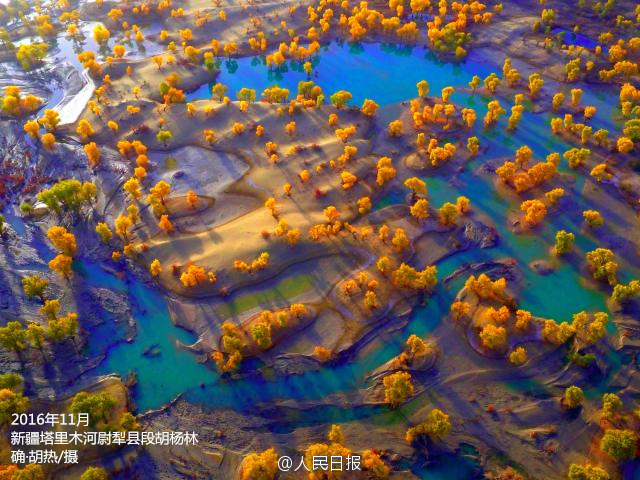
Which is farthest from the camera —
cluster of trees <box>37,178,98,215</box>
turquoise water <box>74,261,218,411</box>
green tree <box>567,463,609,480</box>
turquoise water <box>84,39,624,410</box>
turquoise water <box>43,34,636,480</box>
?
cluster of trees <box>37,178,98,215</box>

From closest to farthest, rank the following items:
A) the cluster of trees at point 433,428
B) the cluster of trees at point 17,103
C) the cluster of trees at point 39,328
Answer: the cluster of trees at point 433,428, the cluster of trees at point 39,328, the cluster of trees at point 17,103

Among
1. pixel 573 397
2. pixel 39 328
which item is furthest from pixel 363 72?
pixel 39 328

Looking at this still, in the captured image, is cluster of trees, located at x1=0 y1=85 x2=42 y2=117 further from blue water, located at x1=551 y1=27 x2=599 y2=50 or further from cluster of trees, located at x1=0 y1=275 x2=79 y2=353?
blue water, located at x1=551 y1=27 x2=599 y2=50

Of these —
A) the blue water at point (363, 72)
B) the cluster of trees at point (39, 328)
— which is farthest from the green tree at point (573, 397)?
the blue water at point (363, 72)

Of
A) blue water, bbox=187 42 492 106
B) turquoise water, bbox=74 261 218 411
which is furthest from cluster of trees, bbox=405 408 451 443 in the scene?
blue water, bbox=187 42 492 106

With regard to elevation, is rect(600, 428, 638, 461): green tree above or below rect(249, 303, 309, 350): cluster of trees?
below

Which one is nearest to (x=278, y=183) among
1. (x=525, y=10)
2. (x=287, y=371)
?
(x=287, y=371)

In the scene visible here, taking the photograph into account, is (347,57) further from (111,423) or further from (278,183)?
(111,423)

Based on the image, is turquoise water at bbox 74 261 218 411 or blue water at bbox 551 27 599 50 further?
blue water at bbox 551 27 599 50

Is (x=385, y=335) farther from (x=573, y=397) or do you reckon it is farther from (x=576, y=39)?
(x=576, y=39)

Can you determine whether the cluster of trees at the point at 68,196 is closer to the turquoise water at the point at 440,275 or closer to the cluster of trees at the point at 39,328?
the cluster of trees at the point at 39,328
